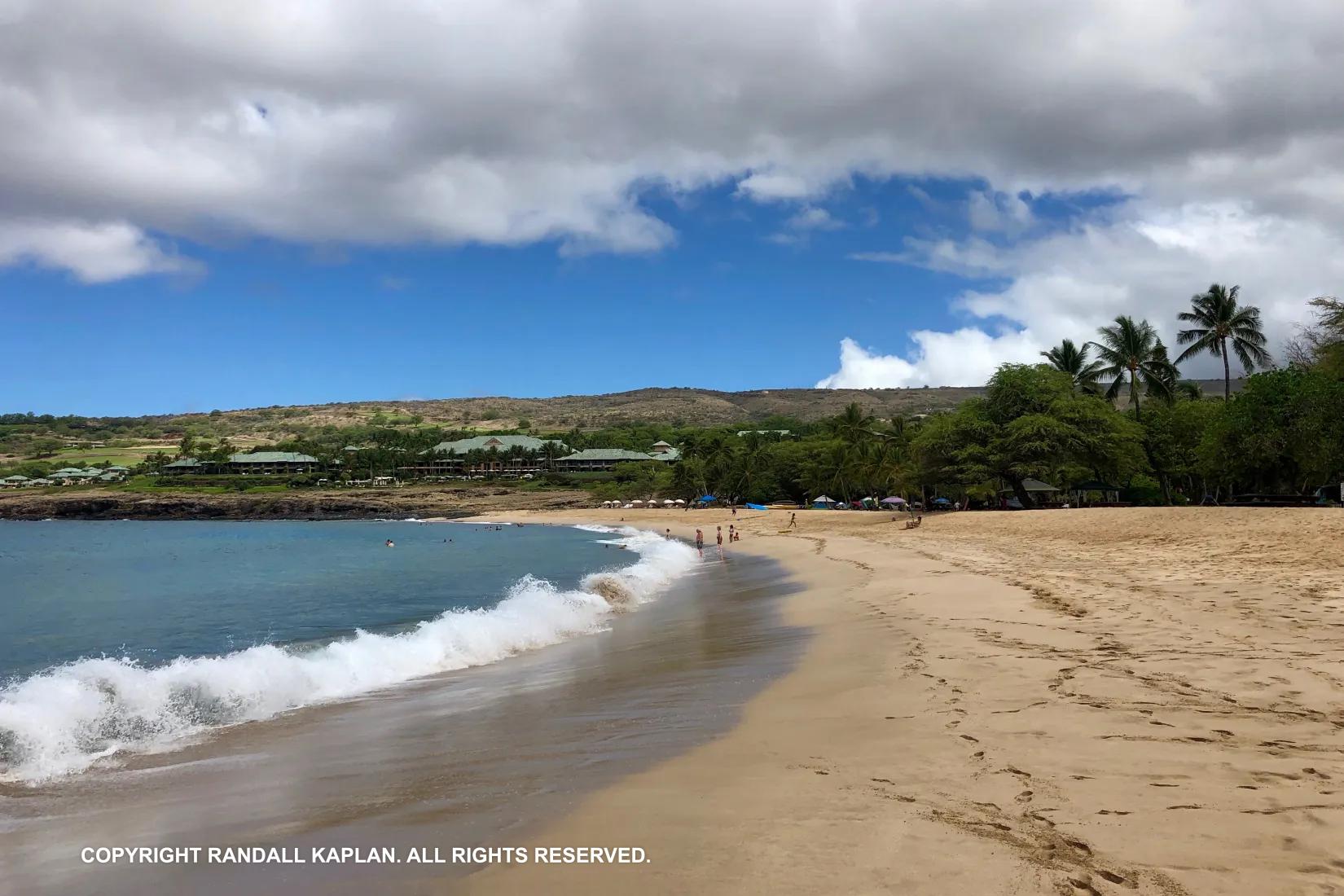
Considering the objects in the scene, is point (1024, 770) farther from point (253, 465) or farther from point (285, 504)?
point (253, 465)

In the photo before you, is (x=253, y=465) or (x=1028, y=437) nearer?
(x=1028, y=437)

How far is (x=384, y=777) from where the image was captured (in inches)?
280

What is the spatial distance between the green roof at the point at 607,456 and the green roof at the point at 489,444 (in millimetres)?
6810

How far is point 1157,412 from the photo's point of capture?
180ft

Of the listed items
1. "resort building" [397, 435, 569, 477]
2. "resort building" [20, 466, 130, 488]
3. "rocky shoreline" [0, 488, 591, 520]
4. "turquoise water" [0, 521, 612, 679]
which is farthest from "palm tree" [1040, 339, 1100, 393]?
"resort building" [20, 466, 130, 488]

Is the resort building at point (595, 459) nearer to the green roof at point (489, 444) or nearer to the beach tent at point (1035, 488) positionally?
the green roof at point (489, 444)

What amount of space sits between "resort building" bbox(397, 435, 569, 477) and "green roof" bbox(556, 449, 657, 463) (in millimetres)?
3931

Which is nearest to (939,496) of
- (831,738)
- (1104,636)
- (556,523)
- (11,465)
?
(556,523)

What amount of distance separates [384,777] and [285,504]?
409ft

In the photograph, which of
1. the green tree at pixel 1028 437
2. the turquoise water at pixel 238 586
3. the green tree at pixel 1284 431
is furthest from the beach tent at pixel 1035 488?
the turquoise water at pixel 238 586

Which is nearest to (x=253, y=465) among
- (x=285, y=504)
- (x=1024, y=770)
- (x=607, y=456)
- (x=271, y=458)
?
(x=271, y=458)

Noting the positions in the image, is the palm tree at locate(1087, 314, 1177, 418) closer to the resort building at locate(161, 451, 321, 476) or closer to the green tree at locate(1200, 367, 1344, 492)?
the green tree at locate(1200, 367, 1344, 492)

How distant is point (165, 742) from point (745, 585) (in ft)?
58.2

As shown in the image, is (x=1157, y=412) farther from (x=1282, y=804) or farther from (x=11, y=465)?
(x=11, y=465)
